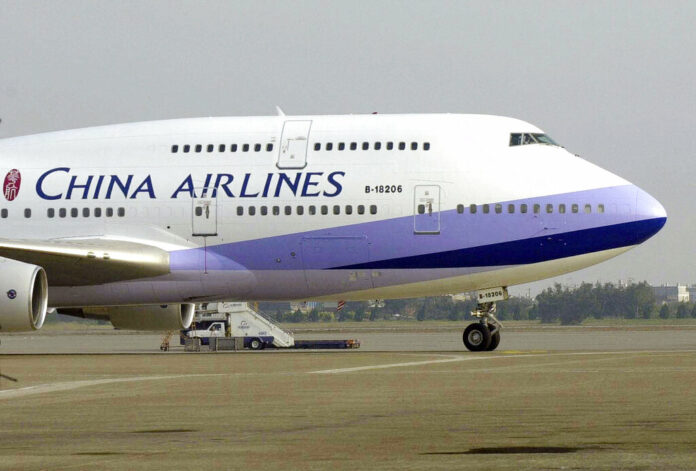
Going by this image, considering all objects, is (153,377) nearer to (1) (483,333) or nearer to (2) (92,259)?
(2) (92,259)

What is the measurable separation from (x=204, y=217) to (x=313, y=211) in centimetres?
271

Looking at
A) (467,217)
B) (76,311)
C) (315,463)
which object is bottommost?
(315,463)

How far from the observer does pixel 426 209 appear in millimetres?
28828

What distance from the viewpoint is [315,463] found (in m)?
8.90

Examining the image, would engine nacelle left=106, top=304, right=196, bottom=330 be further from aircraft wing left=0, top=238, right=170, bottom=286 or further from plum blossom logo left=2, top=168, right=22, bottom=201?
plum blossom logo left=2, top=168, right=22, bottom=201

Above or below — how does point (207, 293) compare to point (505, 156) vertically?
below

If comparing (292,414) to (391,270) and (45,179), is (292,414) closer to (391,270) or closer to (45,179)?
(391,270)

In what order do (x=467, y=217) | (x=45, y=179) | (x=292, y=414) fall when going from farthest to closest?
1. (x=45, y=179)
2. (x=467, y=217)
3. (x=292, y=414)

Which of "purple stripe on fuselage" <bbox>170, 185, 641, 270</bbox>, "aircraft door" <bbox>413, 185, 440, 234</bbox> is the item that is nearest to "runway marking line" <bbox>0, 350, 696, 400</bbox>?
"purple stripe on fuselage" <bbox>170, 185, 641, 270</bbox>

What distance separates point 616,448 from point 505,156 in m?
19.9

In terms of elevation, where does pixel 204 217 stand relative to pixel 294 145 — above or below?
below

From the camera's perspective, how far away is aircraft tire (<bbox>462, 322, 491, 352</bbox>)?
28.6 meters

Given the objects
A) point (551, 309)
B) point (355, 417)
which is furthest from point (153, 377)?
point (551, 309)

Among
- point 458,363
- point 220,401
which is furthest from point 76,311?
point 220,401
